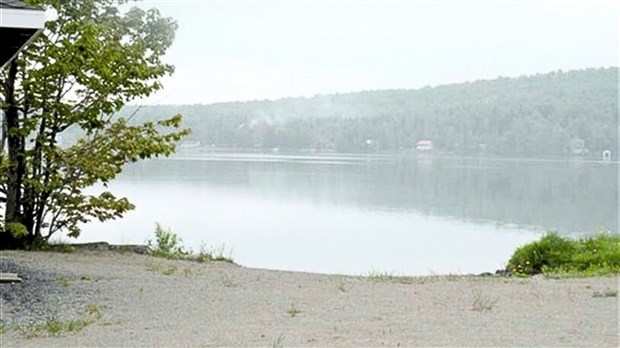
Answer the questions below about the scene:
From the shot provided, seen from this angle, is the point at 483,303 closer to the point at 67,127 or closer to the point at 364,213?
the point at 67,127

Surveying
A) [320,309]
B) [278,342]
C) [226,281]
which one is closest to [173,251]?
[226,281]

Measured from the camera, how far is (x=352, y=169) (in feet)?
195

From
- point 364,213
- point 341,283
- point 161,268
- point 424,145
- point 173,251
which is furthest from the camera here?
point 424,145

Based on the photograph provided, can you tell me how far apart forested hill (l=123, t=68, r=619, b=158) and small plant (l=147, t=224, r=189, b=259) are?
35.1 meters

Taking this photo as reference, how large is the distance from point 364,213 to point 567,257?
1870 centimetres

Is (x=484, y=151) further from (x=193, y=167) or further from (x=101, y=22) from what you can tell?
(x=101, y=22)

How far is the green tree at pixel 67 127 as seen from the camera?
12188 millimetres

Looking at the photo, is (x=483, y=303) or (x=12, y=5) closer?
(x=12, y=5)

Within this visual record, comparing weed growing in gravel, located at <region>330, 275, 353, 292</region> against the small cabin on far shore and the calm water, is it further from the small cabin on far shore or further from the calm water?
the small cabin on far shore

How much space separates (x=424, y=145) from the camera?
64.4 meters

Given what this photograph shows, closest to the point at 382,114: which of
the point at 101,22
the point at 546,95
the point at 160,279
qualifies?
the point at 546,95

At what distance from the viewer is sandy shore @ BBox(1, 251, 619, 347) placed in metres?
6.13

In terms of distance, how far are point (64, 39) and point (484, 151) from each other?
5537cm

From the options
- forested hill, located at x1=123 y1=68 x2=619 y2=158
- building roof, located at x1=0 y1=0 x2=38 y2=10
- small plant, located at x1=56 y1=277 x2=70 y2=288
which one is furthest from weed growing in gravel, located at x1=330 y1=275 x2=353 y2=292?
forested hill, located at x1=123 y1=68 x2=619 y2=158
